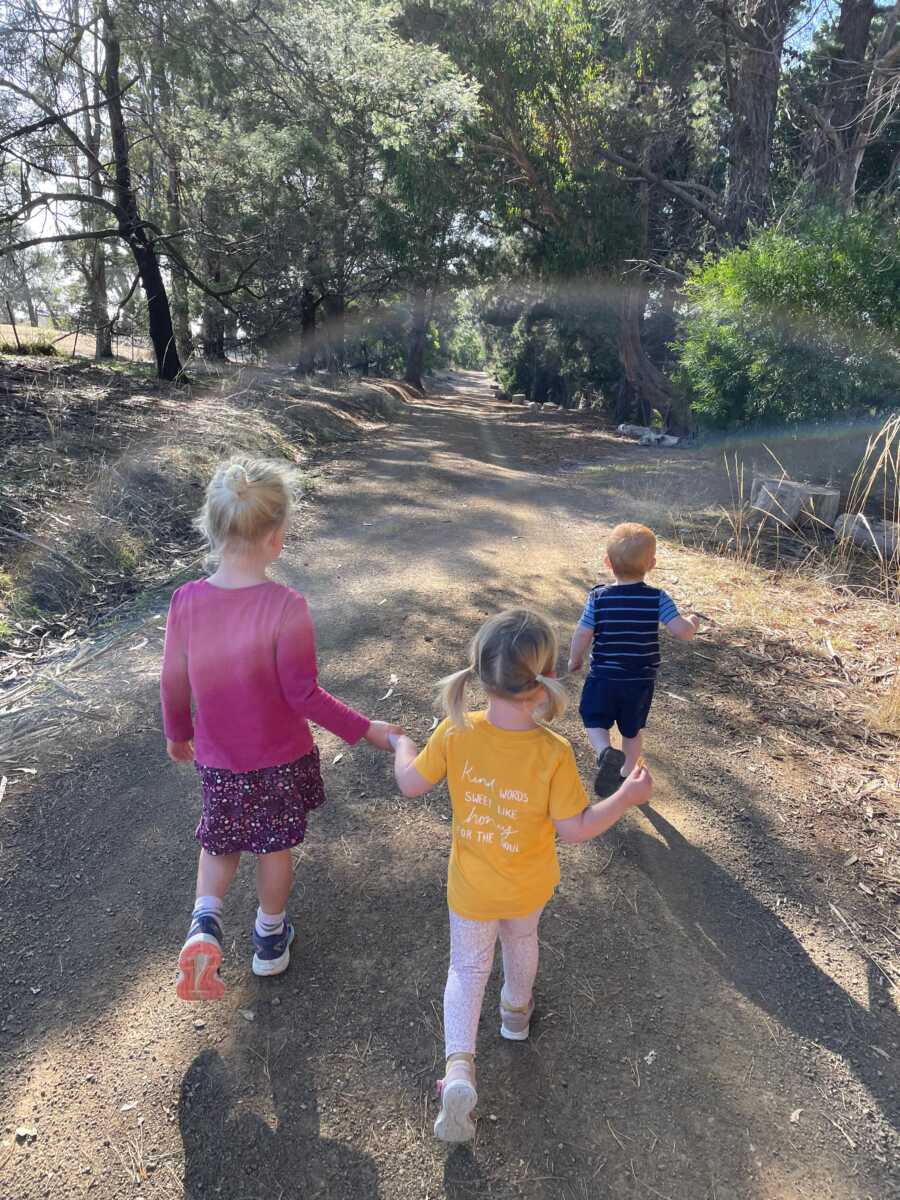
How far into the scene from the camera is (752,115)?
1306 centimetres

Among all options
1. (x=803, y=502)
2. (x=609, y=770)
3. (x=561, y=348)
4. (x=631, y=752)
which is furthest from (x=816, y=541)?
(x=561, y=348)

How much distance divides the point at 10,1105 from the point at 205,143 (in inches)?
614

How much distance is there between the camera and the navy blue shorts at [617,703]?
10.0 feet

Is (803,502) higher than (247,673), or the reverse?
(247,673)

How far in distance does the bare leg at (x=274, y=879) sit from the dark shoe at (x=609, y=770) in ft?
4.20

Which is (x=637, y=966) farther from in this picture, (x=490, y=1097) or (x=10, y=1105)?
(x=10, y=1105)

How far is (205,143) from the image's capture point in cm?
1370

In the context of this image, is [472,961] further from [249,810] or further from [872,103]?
[872,103]

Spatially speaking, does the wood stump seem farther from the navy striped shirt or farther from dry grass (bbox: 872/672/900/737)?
the navy striped shirt

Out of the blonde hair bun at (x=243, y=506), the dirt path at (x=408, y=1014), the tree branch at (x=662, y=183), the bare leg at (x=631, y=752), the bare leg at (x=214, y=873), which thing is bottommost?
the dirt path at (x=408, y=1014)

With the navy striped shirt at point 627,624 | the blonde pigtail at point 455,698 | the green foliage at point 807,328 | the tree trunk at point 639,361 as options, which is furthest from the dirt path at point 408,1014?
the tree trunk at point 639,361

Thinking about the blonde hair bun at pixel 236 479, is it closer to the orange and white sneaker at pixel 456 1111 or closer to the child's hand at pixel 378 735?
the child's hand at pixel 378 735

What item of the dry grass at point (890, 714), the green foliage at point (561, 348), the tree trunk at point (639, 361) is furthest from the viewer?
the green foliage at point (561, 348)

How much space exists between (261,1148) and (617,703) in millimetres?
1917
